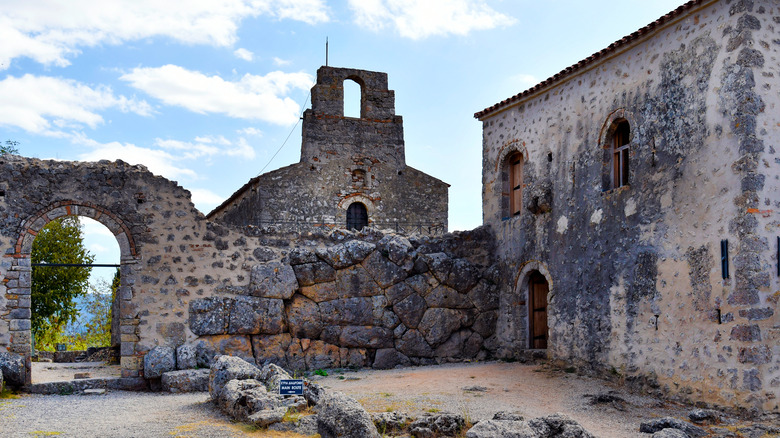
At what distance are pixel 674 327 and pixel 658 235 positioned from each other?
4.62 feet

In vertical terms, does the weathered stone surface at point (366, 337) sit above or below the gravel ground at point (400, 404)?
above

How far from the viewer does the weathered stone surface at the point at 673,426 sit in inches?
321

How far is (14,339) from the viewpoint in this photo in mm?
11234

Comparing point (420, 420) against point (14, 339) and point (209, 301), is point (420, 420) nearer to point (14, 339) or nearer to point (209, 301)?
point (209, 301)

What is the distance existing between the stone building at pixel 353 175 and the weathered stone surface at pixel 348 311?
22.7 feet

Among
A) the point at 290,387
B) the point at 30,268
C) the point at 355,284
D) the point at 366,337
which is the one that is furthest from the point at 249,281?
the point at 290,387

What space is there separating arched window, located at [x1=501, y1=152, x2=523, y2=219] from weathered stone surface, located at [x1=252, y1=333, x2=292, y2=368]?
5.54 meters

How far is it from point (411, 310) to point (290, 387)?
523 cm

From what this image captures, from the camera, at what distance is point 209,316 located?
12.6 meters

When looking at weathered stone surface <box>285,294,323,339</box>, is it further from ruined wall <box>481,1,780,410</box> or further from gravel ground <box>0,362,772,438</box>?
ruined wall <box>481,1,780,410</box>

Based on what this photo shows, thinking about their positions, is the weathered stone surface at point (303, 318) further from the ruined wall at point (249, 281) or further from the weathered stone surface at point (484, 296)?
the weathered stone surface at point (484, 296)

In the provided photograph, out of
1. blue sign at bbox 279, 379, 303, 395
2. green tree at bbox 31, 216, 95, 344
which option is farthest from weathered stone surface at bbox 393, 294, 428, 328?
green tree at bbox 31, 216, 95, 344

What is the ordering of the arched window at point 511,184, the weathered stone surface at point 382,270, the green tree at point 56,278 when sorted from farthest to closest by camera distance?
the green tree at point 56,278
the arched window at point 511,184
the weathered stone surface at point 382,270

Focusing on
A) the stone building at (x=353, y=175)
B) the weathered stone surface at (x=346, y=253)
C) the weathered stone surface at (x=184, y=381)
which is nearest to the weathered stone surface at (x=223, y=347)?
the weathered stone surface at (x=184, y=381)
